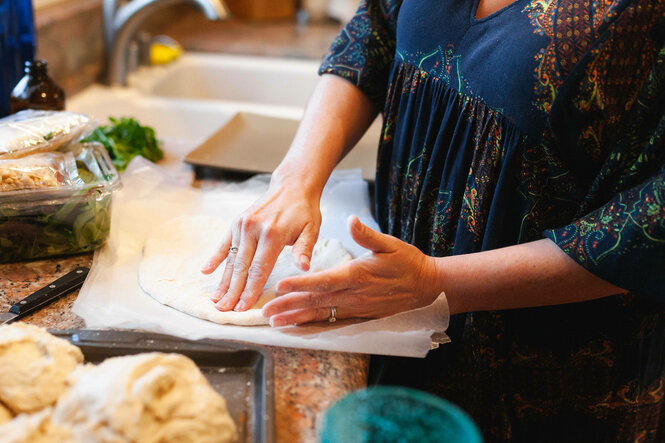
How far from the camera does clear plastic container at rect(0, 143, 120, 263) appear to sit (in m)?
0.93

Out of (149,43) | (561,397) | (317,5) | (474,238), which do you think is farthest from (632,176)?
(317,5)

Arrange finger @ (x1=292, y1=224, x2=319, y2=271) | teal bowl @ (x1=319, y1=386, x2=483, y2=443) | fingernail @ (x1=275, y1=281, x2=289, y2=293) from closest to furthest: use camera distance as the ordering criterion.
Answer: teal bowl @ (x1=319, y1=386, x2=483, y2=443) < fingernail @ (x1=275, y1=281, x2=289, y2=293) < finger @ (x1=292, y1=224, x2=319, y2=271)

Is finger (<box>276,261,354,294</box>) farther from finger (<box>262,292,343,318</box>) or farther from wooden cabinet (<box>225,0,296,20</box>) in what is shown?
wooden cabinet (<box>225,0,296,20</box>)

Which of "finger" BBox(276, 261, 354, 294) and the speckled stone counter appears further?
"finger" BBox(276, 261, 354, 294)

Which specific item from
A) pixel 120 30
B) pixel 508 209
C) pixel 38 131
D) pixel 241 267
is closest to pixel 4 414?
pixel 241 267

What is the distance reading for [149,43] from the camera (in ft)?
7.30

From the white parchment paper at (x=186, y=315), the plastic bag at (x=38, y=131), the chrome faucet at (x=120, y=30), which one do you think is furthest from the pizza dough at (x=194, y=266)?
the chrome faucet at (x=120, y=30)

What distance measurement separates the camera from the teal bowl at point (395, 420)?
545mm

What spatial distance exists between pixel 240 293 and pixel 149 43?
5.26ft

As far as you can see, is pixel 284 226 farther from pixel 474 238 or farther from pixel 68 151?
pixel 68 151

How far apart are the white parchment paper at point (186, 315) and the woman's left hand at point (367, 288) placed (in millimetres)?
18

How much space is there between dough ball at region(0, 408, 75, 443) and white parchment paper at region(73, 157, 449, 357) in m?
0.22

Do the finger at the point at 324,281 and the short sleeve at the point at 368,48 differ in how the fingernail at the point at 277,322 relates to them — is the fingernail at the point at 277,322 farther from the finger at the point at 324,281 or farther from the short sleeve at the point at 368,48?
the short sleeve at the point at 368,48

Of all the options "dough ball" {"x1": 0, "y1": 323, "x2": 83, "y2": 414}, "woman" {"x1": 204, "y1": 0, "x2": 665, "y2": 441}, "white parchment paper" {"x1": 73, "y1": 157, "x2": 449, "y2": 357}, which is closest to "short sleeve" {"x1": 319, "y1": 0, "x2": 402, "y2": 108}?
"woman" {"x1": 204, "y1": 0, "x2": 665, "y2": 441}
